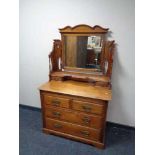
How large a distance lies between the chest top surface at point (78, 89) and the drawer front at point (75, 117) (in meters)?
0.25

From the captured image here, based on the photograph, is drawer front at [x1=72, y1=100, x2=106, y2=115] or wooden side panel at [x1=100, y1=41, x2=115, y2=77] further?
wooden side panel at [x1=100, y1=41, x2=115, y2=77]

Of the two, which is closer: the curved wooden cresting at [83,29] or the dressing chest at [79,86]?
the dressing chest at [79,86]

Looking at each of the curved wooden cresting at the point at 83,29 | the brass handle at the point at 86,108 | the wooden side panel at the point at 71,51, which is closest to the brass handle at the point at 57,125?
the brass handle at the point at 86,108

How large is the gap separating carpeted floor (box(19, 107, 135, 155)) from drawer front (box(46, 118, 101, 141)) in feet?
0.41

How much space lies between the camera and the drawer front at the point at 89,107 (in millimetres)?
1926

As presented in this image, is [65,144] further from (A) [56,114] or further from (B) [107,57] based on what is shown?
(B) [107,57]

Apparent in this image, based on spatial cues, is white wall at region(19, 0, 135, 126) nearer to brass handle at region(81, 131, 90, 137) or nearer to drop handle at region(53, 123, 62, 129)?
brass handle at region(81, 131, 90, 137)

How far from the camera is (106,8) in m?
2.16

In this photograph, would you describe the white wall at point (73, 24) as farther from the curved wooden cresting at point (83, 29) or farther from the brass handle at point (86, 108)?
the brass handle at point (86, 108)

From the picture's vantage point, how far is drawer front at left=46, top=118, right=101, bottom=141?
2057 mm

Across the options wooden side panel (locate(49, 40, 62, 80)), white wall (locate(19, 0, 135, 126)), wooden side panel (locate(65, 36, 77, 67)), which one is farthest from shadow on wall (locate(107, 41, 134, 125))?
wooden side panel (locate(49, 40, 62, 80))

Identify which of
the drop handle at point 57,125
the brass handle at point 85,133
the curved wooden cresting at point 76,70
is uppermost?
the curved wooden cresting at point 76,70
